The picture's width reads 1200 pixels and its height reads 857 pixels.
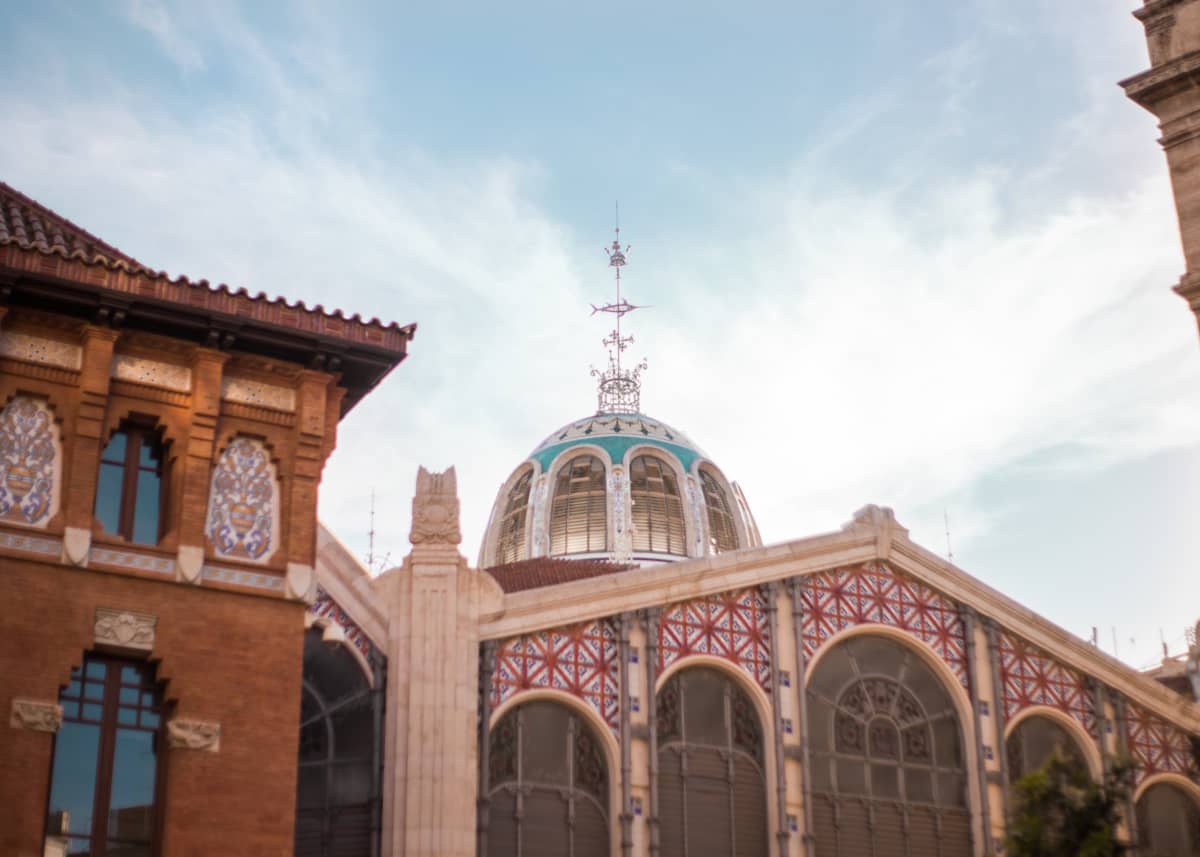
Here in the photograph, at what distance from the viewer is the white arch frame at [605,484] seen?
4494 centimetres

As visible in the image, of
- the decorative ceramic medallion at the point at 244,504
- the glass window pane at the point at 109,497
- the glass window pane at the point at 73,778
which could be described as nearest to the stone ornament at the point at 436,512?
the decorative ceramic medallion at the point at 244,504

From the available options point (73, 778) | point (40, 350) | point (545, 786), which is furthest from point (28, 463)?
point (545, 786)

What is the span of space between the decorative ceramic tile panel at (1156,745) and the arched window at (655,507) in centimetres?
1366

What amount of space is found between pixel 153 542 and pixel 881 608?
14.7 meters

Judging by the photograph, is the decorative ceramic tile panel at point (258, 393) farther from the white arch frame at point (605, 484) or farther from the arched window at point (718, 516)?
the arched window at point (718, 516)

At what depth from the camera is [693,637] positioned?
31.0 meters

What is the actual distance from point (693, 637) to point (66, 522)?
12147 millimetres

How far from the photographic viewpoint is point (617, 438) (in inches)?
1854

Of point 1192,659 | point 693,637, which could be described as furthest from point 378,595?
point 1192,659

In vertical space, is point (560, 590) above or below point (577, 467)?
below

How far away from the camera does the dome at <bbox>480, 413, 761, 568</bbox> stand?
4528 centimetres

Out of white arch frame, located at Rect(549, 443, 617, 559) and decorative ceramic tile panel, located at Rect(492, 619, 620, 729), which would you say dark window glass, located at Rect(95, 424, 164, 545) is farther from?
white arch frame, located at Rect(549, 443, 617, 559)

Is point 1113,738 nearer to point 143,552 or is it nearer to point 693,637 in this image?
point 693,637

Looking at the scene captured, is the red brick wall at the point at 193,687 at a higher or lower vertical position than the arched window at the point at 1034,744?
lower
